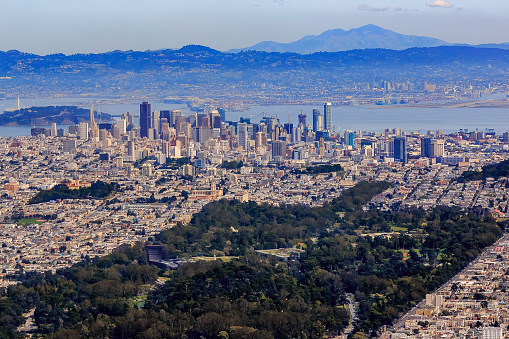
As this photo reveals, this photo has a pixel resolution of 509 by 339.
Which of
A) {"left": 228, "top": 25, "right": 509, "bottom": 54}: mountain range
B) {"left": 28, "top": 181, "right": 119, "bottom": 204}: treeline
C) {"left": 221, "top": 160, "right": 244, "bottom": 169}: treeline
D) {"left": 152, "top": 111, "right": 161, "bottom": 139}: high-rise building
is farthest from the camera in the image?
{"left": 228, "top": 25, "right": 509, "bottom": 54}: mountain range

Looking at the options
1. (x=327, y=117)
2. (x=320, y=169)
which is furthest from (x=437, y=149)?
(x=327, y=117)

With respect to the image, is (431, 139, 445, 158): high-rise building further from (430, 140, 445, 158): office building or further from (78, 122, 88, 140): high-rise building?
(78, 122, 88, 140): high-rise building

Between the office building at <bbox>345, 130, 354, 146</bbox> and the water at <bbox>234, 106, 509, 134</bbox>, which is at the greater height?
the office building at <bbox>345, 130, 354, 146</bbox>

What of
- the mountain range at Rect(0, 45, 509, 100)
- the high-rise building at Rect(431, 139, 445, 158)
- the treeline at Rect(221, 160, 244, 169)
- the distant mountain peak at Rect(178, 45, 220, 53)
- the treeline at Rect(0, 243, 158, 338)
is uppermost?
the distant mountain peak at Rect(178, 45, 220, 53)

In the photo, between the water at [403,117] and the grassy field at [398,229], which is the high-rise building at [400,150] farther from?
the grassy field at [398,229]

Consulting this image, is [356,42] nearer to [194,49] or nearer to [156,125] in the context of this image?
[194,49]

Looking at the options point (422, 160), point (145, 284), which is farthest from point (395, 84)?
point (145, 284)

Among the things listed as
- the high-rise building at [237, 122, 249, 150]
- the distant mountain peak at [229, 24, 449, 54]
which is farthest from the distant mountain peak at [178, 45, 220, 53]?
the high-rise building at [237, 122, 249, 150]
